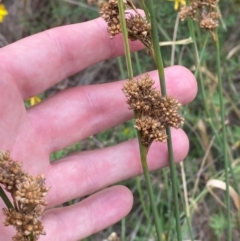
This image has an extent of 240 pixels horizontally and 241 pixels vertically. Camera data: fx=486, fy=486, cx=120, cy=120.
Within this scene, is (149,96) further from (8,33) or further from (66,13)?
(8,33)

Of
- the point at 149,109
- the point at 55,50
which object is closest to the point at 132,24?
the point at 149,109

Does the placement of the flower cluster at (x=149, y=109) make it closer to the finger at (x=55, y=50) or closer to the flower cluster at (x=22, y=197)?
the flower cluster at (x=22, y=197)

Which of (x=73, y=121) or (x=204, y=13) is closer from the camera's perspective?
(x=204, y=13)

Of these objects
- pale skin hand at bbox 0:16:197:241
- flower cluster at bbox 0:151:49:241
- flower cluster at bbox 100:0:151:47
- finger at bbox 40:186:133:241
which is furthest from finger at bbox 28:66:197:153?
flower cluster at bbox 0:151:49:241

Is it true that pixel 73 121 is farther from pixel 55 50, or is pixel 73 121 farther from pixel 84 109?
pixel 55 50

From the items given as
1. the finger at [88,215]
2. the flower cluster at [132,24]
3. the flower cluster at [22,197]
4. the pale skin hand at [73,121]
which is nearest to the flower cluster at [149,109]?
the flower cluster at [132,24]

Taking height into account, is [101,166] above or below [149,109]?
below
